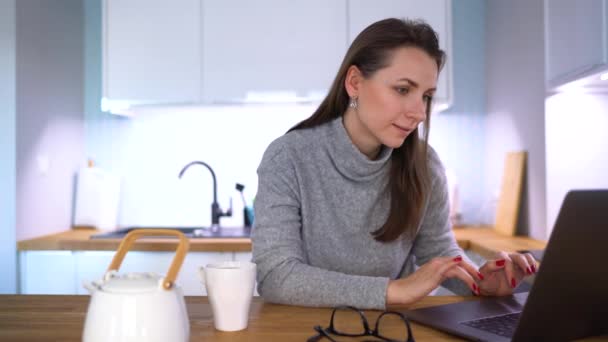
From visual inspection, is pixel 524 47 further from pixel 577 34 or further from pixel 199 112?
pixel 199 112

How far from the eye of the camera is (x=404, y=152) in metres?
1.47

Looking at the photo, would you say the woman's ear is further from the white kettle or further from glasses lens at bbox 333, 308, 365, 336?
the white kettle

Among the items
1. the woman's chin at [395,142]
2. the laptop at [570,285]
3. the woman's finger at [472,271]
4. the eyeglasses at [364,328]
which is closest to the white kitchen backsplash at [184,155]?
the woman's chin at [395,142]

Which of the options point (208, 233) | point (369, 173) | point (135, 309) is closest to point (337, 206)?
point (369, 173)

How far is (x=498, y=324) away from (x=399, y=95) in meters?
0.61

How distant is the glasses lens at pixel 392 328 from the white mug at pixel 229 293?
0.22 m

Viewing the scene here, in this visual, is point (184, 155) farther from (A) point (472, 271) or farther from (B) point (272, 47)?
(A) point (472, 271)

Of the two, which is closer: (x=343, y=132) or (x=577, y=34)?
(x=343, y=132)

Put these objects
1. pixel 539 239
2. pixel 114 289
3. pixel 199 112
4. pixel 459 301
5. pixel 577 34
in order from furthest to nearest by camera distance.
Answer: pixel 199 112, pixel 539 239, pixel 577 34, pixel 459 301, pixel 114 289

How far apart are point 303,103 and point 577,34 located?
51.3 inches

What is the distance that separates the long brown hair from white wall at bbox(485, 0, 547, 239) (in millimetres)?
1103

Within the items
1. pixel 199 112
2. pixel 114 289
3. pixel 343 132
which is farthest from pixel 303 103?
pixel 114 289

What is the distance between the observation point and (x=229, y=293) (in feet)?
3.00

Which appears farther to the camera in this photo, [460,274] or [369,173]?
[369,173]
